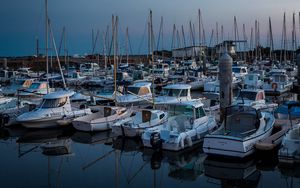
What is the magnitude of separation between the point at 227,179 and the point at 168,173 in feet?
7.50

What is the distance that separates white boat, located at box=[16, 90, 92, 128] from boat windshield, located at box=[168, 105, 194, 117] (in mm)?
6678

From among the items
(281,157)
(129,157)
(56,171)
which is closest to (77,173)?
(56,171)

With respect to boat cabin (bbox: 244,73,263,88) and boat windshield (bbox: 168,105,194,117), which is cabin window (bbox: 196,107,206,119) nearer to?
boat windshield (bbox: 168,105,194,117)

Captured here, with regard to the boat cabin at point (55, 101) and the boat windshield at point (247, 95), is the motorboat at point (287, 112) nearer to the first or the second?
the boat windshield at point (247, 95)

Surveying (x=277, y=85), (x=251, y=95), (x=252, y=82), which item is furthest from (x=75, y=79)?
(x=251, y=95)

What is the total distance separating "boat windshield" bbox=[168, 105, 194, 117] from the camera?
18938 mm

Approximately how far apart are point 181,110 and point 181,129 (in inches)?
41.9

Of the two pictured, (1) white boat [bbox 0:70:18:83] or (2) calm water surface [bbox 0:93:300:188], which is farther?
(1) white boat [bbox 0:70:18:83]

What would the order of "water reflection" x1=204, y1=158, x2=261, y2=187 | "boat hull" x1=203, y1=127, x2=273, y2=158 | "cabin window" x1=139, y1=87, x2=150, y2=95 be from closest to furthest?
"water reflection" x1=204, y1=158, x2=261, y2=187, "boat hull" x1=203, y1=127, x2=273, y2=158, "cabin window" x1=139, y1=87, x2=150, y2=95

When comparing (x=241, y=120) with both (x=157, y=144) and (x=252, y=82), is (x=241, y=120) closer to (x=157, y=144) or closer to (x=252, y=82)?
(x=157, y=144)

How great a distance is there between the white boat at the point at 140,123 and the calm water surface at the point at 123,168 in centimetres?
46

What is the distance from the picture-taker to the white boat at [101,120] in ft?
71.3

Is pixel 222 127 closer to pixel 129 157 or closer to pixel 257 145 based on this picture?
pixel 257 145

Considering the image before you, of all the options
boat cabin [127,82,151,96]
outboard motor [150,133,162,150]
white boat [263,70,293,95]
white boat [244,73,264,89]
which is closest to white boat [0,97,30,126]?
boat cabin [127,82,151,96]
